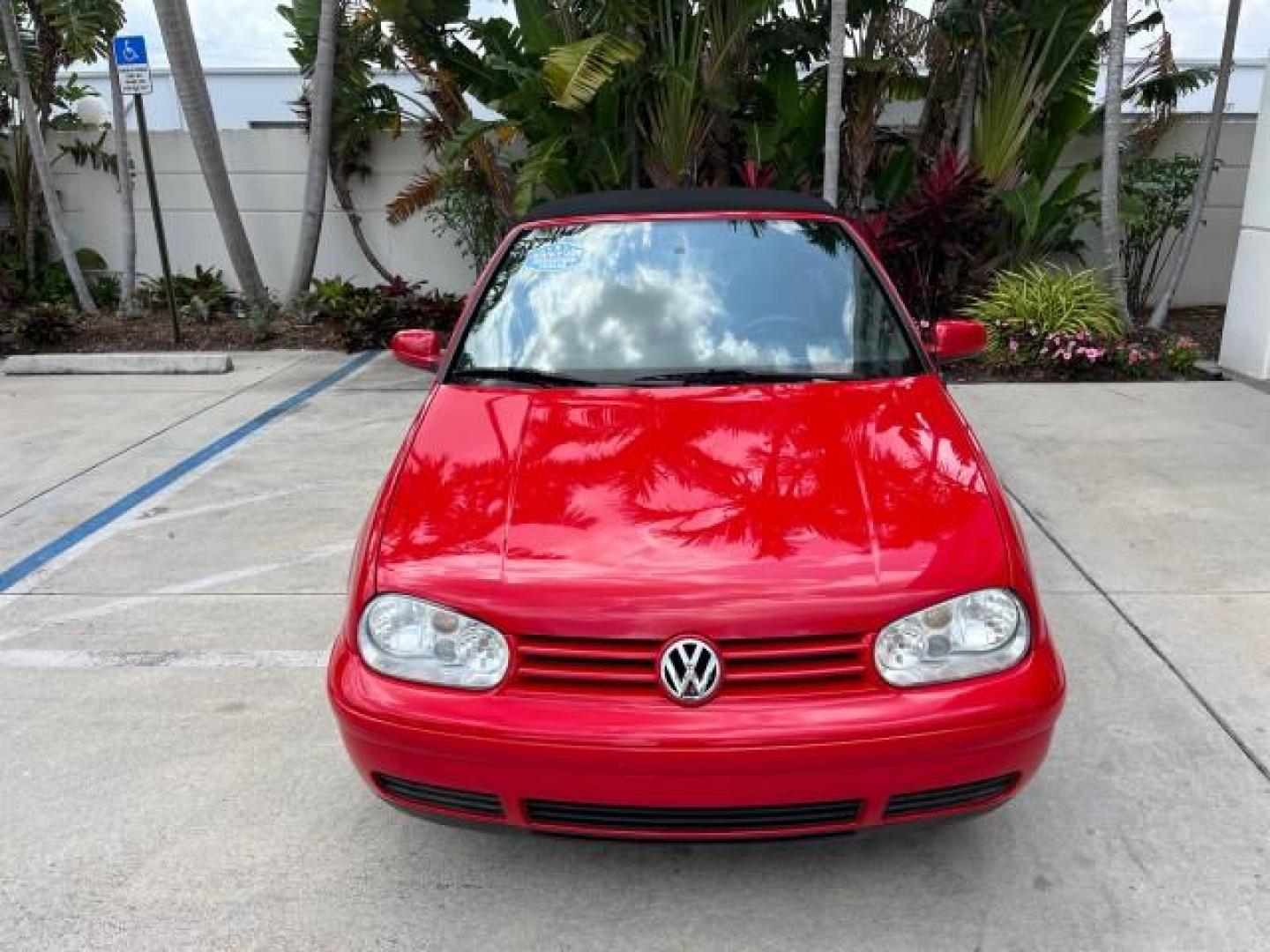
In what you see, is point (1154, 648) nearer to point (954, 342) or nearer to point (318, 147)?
point (954, 342)

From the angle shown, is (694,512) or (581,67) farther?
(581,67)

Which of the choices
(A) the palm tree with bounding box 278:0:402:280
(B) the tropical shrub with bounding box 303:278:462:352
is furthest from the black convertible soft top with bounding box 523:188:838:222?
(A) the palm tree with bounding box 278:0:402:280

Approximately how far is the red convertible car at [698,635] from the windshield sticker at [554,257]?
981 mm

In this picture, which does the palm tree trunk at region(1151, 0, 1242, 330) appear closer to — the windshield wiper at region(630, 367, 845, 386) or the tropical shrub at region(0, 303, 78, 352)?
the windshield wiper at region(630, 367, 845, 386)

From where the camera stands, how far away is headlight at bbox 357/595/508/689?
7.22ft

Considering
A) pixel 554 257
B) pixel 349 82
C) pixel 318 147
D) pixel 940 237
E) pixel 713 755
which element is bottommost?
pixel 713 755

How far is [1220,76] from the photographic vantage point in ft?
28.5

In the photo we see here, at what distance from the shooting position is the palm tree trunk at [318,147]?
30.8ft

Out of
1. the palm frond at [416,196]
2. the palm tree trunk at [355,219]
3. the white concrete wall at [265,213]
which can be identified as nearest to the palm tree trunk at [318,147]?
the palm tree trunk at [355,219]

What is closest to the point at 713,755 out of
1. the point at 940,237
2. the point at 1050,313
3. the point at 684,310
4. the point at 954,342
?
the point at 684,310

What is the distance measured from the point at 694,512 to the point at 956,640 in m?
0.65

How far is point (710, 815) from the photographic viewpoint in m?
2.14

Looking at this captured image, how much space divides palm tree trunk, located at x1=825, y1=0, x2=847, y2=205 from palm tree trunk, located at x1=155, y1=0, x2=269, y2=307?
5576 mm

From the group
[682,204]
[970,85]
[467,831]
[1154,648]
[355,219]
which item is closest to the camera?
[467,831]
